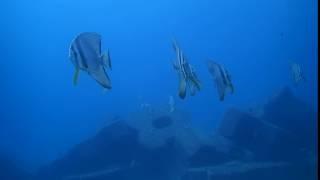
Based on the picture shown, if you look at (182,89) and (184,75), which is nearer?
(182,89)

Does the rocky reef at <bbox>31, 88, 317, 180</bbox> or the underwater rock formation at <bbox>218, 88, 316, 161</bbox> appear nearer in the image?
the rocky reef at <bbox>31, 88, 317, 180</bbox>

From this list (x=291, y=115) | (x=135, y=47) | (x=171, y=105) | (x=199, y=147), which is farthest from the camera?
(x=135, y=47)

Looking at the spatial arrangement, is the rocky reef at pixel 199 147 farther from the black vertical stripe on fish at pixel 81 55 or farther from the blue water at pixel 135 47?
the blue water at pixel 135 47

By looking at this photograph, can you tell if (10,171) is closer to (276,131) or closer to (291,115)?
(276,131)

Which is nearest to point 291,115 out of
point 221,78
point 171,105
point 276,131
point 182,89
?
point 276,131

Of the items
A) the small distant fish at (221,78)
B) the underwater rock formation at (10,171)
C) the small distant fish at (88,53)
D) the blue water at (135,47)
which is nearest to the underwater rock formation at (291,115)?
the underwater rock formation at (10,171)

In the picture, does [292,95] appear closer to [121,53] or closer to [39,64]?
[121,53]

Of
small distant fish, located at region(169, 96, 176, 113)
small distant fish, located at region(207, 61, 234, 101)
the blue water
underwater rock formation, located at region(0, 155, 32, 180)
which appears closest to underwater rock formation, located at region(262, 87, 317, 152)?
small distant fish, located at region(169, 96, 176, 113)

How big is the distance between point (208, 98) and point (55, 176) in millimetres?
52902

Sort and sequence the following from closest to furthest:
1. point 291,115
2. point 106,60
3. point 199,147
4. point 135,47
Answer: point 106,60, point 199,147, point 291,115, point 135,47

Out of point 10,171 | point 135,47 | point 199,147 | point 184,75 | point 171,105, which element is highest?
point 135,47

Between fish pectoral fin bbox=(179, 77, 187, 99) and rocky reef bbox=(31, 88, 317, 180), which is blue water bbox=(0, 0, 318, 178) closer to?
rocky reef bbox=(31, 88, 317, 180)

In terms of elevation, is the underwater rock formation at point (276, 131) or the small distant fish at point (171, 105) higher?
the small distant fish at point (171, 105)

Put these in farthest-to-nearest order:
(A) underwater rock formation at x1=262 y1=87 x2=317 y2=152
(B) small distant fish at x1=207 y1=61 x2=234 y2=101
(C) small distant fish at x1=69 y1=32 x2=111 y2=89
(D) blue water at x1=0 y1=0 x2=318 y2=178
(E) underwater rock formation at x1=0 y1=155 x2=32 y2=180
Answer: (D) blue water at x1=0 y1=0 x2=318 y2=178 → (E) underwater rock formation at x1=0 y1=155 x2=32 y2=180 → (A) underwater rock formation at x1=262 y1=87 x2=317 y2=152 → (B) small distant fish at x1=207 y1=61 x2=234 y2=101 → (C) small distant fish at x1=69 y1=32 x2=111 y2=89
